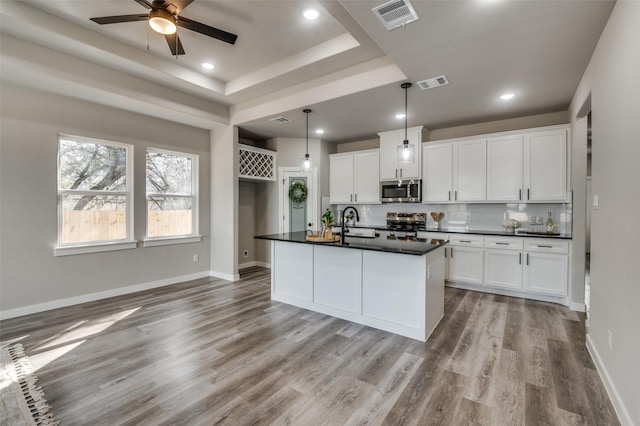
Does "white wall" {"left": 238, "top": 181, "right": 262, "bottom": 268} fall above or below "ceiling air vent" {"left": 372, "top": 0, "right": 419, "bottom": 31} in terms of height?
below

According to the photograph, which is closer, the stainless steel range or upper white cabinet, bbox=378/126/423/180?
upper white cabinet, bbox=378/126/423/180

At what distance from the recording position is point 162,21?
8.37 feet

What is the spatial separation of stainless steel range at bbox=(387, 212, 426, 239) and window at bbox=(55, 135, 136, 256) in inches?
173

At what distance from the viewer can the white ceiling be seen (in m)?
2.42

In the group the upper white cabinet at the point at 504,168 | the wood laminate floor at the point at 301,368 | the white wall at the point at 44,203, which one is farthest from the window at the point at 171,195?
the upper white cabinet at the point at 504,168

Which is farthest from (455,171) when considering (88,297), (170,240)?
(88,297)

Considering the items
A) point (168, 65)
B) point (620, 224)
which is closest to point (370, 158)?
point (168, 65)

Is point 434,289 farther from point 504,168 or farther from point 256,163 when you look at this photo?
point 256,163

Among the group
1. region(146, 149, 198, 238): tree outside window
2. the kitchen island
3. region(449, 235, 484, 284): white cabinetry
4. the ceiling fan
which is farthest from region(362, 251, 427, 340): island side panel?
region(146, 149, 198, 238): tree outside window

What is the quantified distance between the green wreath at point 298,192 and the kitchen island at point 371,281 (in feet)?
7.39

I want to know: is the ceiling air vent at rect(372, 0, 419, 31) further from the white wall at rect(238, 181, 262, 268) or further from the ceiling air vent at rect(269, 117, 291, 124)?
the white wall at rect(238, 181, 262, 268)

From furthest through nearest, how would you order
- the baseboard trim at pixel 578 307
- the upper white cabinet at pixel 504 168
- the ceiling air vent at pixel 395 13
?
the upper white cabinet at pixel 504 168
the baseboard trim at pixel 578 307
the ceiling air vent at pixel 395 13

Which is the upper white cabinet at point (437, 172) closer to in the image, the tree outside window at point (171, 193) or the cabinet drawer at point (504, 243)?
the cabinet drawer at point (504, 243)

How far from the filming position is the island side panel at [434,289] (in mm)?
2965
